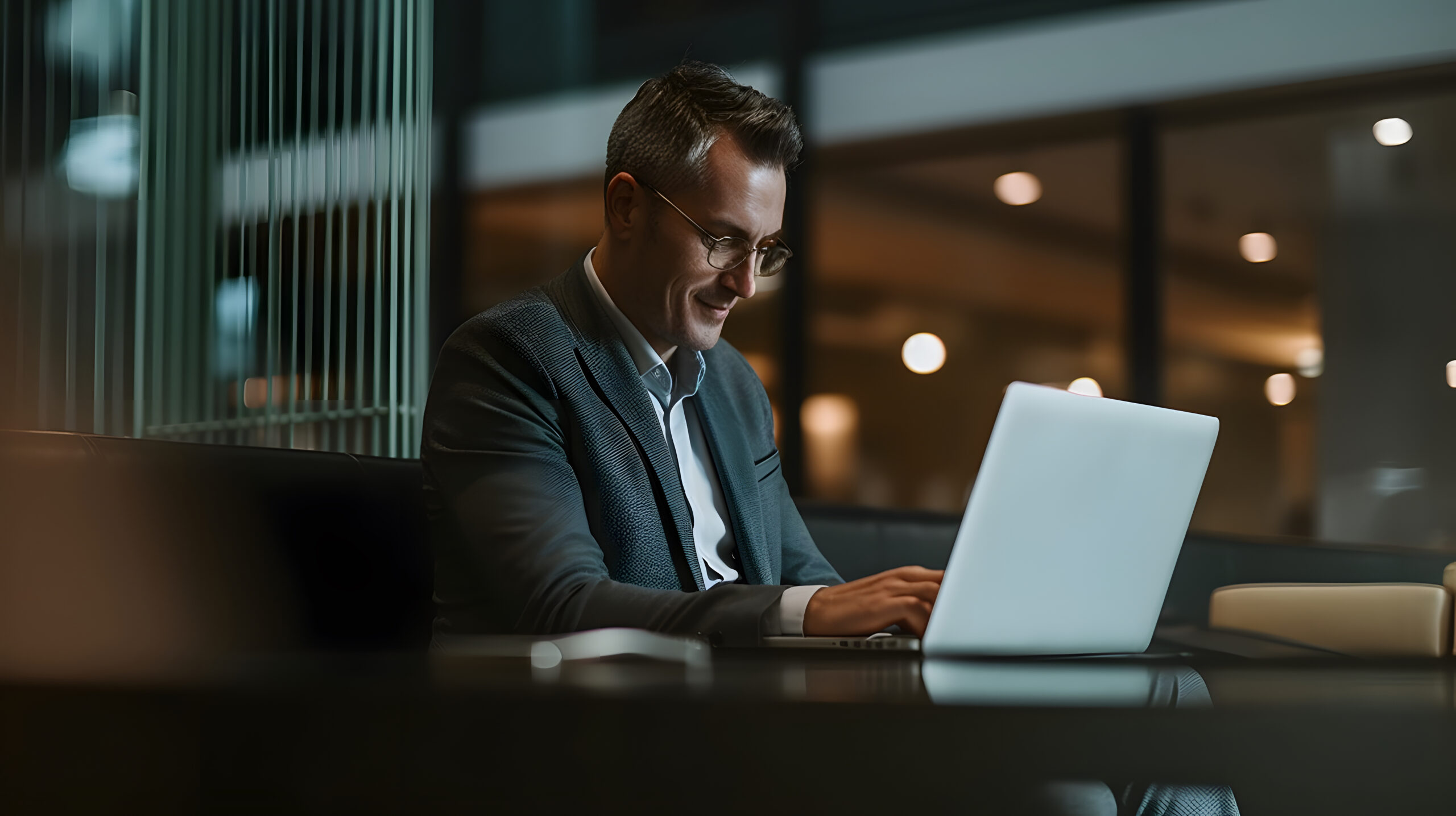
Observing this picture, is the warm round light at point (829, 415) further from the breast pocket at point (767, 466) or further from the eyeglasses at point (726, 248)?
the eyeglasses at point (726, 248)

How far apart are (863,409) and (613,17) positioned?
2063 millimetres

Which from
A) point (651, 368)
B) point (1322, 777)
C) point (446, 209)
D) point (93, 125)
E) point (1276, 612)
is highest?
point (446, 209)

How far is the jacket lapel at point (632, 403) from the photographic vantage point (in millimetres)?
1423

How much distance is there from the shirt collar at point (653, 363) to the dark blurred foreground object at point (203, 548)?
381 mm

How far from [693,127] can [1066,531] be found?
895 mm

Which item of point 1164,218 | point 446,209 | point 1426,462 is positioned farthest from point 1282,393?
point 446,209

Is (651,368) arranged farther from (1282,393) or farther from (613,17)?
(613,17)

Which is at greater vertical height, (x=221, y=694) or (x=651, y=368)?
(x=651, y=368)

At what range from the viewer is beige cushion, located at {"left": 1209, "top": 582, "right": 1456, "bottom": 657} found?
1.62 meters

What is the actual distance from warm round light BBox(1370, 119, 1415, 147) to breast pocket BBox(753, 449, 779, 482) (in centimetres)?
341

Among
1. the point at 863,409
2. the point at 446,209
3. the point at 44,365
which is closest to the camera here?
the point at 44,365

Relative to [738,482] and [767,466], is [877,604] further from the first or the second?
[767,466]

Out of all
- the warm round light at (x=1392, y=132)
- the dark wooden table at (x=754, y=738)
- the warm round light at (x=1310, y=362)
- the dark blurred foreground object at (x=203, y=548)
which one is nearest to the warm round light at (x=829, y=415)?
the warm round light at (x=1310, y=362)

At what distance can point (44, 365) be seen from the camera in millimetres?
2320
